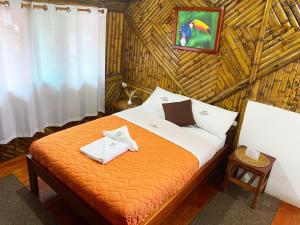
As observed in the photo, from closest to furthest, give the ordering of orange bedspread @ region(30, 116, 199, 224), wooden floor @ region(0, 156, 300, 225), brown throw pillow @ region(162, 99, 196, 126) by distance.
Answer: orange bedspread @ region(30, 116, 199, 224), wooden floor @ region(0, 156, 300, 225), brown throw pillow @ region(162, 99, 196, 126)

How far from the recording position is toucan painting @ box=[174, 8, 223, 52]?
3.12 metres

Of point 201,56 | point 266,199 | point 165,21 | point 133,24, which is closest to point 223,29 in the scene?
point 201,56

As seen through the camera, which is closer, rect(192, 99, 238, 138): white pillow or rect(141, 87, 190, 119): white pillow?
rect(192, 99, 238, 138): white pillow

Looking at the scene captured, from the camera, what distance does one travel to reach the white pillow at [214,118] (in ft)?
9.98

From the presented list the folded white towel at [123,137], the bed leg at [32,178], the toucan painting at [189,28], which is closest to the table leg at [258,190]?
the folded white towel at [123,137]

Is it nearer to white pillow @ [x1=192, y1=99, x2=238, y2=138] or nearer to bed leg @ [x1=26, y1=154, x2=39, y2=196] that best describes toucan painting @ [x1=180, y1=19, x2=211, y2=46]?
white pillow @ [x1=192, y1=99, x2=238, y2=138]

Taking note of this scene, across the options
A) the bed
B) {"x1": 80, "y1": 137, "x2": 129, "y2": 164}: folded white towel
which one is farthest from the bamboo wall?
{"x1": 80, "y1": 137, "x2": 129, "y2": 164}: folded white towel

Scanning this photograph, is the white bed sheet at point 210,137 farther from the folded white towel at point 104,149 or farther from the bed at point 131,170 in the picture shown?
the folded white towel at point 104,149

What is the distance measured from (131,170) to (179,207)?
0.86m

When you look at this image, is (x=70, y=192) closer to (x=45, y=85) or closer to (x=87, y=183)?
(x=87, y=183)

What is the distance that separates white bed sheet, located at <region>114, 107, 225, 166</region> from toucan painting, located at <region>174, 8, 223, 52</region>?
3.75 feet

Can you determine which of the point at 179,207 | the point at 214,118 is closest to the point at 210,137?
the point at 214,118

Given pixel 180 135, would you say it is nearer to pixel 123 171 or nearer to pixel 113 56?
pixel 123 171

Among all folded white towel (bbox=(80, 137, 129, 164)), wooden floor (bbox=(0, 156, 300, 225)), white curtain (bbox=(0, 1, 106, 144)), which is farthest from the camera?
white curtain (bbox=(0, 1, 106, 144))
